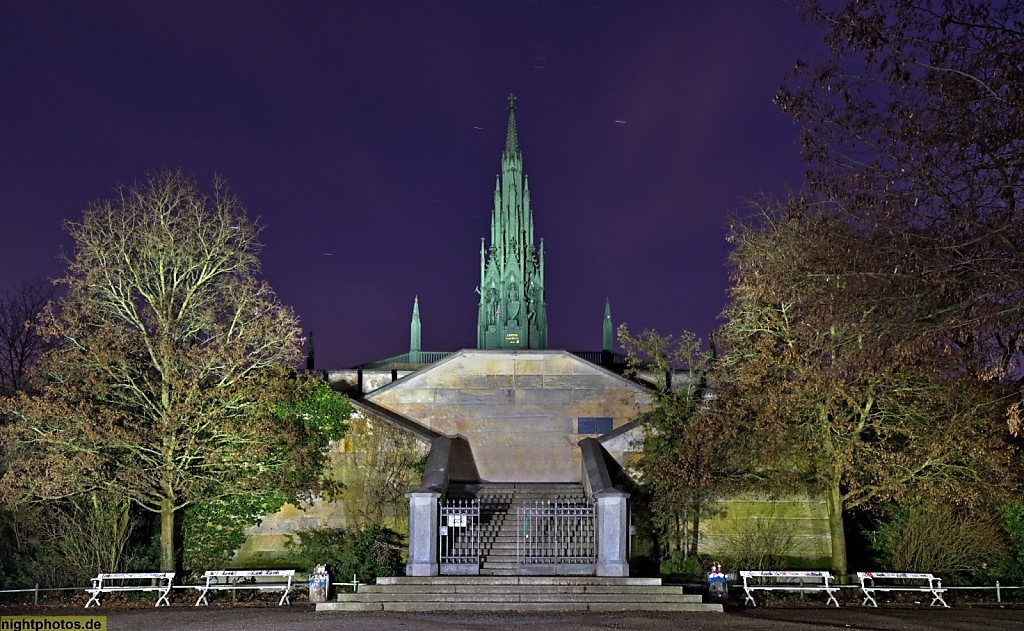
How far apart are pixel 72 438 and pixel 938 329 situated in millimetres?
15169

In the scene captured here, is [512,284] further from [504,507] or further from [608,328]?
[504,507]

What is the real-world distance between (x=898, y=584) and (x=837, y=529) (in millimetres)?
1507

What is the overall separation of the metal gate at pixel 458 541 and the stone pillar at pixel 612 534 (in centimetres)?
221

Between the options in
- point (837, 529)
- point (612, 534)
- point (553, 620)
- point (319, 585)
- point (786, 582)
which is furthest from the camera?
point (837, 529)

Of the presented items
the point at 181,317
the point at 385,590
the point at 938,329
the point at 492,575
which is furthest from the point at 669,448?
the point at 181,317

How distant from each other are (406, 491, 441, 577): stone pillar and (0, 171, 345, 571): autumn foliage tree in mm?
3753

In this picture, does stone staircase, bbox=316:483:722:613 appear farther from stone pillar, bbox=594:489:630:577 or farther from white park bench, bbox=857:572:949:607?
white park bench, bbox=857:572:949:607

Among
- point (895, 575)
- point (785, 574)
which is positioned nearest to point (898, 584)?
point (895, 575)

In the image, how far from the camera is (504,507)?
20094 millimetres

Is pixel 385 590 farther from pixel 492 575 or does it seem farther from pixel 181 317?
pixel 181 317

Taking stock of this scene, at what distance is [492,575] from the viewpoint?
16516 mm

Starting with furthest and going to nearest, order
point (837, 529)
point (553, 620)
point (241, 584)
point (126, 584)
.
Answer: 1. point (837, 529)
2. point (126, 584)
3. point (241, 584)
4. point (553, 620)

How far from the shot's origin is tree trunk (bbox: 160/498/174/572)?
18.7 meters

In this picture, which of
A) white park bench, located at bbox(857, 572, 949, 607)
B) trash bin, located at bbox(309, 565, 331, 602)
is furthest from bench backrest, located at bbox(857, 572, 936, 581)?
trash bin, located at bbox(309, 565, 331, 602)
